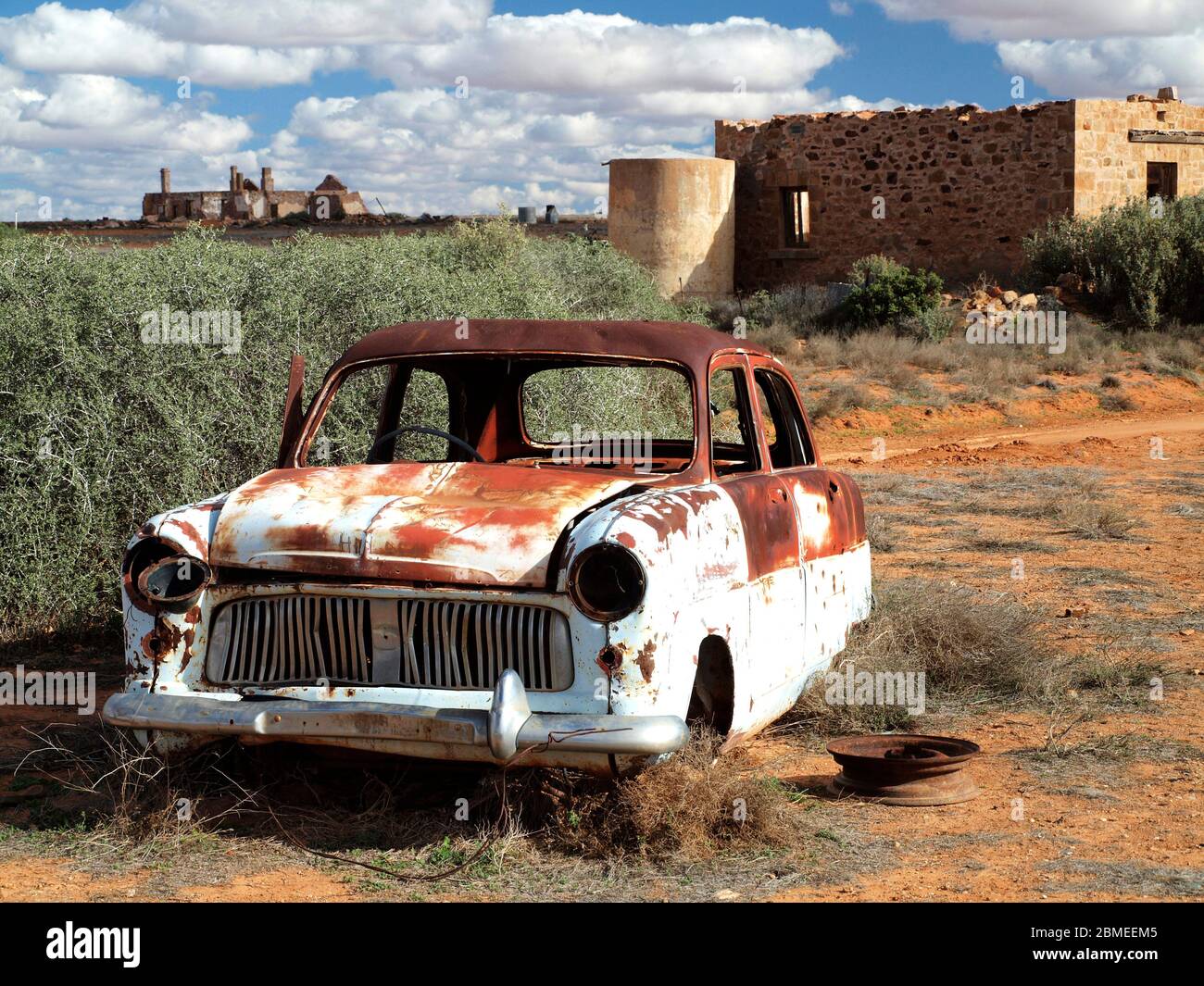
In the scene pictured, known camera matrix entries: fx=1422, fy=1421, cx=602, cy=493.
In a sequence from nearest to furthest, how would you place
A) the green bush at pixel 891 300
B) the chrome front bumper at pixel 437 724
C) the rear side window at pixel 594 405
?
the chrome front bumper at pixel 437 724 < the rear side window at pixel 594 405 < the green bush at pixel 891 300

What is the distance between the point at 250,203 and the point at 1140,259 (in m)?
25.0

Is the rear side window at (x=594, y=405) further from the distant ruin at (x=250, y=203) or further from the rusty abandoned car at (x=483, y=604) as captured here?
the distant ruin at (x=250, y=203)

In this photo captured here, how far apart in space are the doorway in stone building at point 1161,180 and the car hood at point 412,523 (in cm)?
2532

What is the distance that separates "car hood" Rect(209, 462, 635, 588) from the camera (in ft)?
14.6

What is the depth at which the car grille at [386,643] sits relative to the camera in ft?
14.6

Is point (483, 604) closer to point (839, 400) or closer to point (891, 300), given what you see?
point (839, 400)

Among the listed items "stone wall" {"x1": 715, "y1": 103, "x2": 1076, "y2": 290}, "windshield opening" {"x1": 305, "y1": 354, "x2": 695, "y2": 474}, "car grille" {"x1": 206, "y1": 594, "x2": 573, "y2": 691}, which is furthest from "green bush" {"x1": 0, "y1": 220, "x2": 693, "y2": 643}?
"stone wall" {"x1": 715, "y1": 103, "x2": 1076, "y2": 290}

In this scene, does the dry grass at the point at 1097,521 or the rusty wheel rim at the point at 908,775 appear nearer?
the rusty wheel rim at the point at 908,775

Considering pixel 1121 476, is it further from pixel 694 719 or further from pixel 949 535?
pixel 694 719

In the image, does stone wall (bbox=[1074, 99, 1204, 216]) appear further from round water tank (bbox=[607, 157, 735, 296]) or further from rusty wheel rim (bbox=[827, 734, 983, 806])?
rusty wheel rim (bbox=[827, 734, 983, 806])

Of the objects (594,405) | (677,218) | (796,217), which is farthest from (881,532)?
(796,217)

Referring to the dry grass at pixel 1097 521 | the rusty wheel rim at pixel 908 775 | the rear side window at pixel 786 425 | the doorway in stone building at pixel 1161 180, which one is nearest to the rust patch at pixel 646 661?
the rusty wheel rim at pixel 908 775

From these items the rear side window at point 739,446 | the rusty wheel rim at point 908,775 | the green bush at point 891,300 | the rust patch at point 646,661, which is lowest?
the rusty wheel rim at point 908,775
